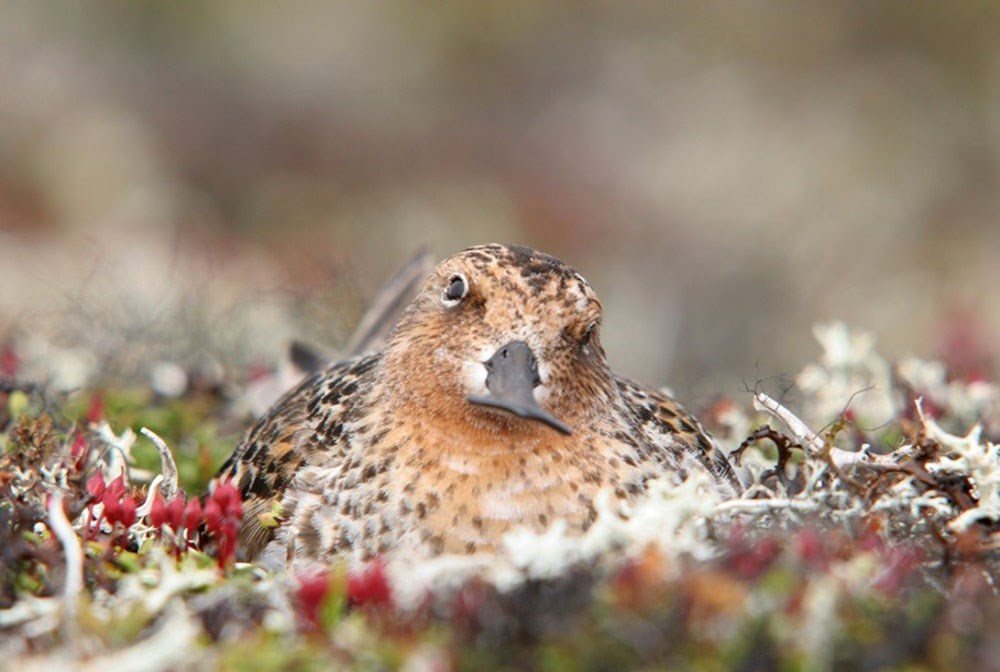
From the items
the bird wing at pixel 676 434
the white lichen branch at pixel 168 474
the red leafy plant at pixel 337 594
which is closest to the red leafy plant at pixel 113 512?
the white lichen branch at pixel 168 474

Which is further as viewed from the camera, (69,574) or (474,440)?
(474,440)

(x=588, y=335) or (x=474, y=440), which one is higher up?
(x=588, y=335)

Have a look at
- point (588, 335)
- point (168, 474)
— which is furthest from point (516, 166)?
point (168, 474)

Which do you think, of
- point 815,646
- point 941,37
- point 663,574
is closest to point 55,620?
point 663,574

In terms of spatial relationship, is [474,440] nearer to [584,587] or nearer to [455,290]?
[455,290]

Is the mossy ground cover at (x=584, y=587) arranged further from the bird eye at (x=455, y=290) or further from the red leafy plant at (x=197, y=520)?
the bird eye at (x=455, y=290)

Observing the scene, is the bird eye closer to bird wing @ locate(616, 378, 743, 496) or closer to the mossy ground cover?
bird wing @ locate(616, 378, 743, 496)
